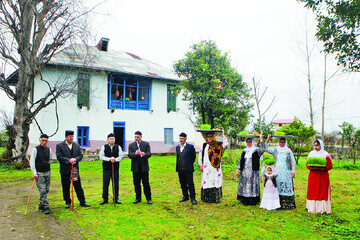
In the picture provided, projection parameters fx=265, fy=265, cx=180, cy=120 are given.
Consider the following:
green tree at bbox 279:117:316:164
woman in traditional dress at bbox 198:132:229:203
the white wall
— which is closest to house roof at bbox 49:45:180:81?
the white wall

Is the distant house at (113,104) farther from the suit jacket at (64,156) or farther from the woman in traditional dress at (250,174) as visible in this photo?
the woman in traditional dress at (250,174)

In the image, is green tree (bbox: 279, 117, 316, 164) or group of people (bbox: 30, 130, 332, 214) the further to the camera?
green tree (bbox: 279, 117, 316, 164)

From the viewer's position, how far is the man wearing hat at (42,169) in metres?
5.86

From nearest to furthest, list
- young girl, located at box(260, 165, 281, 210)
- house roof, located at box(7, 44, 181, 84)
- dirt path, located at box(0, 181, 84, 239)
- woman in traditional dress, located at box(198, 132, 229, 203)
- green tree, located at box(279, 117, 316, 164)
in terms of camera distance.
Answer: dirt path, located at box(0, 181, 84, 239) → young girl, located at box(260, 165, 281, 210) → woman in traditional dress, located at box(198, 132, 229, 203) → green tree, located at box(279, 117, 316, 164) → house roof, located at box(7, 44, 181, 84)

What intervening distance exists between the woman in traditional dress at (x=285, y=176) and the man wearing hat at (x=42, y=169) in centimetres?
517

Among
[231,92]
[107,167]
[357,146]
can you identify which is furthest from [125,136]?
[357,146]

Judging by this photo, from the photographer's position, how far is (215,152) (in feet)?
22.7

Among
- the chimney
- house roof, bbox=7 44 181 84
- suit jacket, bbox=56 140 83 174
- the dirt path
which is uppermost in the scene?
the chimney

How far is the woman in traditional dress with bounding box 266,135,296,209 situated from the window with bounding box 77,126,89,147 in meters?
14.4

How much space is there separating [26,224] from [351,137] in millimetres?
18847

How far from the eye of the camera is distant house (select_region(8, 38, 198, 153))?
16.6 metres

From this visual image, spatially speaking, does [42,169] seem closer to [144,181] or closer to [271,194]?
[144,181]

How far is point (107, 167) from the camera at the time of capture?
21.7ft

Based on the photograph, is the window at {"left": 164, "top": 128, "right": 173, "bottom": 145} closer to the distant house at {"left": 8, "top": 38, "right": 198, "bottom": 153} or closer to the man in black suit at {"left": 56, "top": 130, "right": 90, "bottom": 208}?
the distant house at {"left": 8, "top": 38, "right": 198, "bottom": 153}
